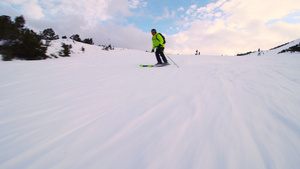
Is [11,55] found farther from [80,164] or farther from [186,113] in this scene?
[186,113]

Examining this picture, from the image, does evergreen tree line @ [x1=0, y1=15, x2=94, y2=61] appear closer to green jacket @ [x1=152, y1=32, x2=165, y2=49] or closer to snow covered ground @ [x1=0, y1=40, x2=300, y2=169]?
snow covered ground @ [x1=0, y1=40, x2=300, y2=169]

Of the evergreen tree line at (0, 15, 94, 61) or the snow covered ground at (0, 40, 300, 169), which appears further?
the evergreen tree line at (0, 15, 94, 61)

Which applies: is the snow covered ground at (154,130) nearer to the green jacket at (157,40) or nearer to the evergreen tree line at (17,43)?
the green jacket at (157,40)

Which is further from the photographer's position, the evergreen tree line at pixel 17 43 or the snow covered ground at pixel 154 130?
the evergreen tree line at pixel 17 43

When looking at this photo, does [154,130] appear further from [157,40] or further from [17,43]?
[17,43]

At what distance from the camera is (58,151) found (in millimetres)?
1022

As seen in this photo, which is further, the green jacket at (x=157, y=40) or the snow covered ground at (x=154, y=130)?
the green jacket at (x=157, y=40)

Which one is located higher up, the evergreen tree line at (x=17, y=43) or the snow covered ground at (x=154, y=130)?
the evergreen tree line at (x=17, y=43)

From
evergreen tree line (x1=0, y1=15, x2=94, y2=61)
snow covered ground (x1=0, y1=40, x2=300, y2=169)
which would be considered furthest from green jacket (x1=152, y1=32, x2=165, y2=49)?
evergreen tree line (x1=0, y1=15, x2=94, y2=61)

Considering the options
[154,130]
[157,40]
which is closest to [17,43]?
[157,40]

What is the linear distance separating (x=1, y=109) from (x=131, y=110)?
1.99 meters

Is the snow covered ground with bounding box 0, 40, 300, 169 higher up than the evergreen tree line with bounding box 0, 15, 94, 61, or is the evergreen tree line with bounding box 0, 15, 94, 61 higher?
the evergreen tree line with bounding box 0, 15, 94, 61

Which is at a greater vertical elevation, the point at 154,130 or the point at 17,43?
the point at 17,43

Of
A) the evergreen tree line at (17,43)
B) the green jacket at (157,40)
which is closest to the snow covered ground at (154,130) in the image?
the green jacket at (157,40)
